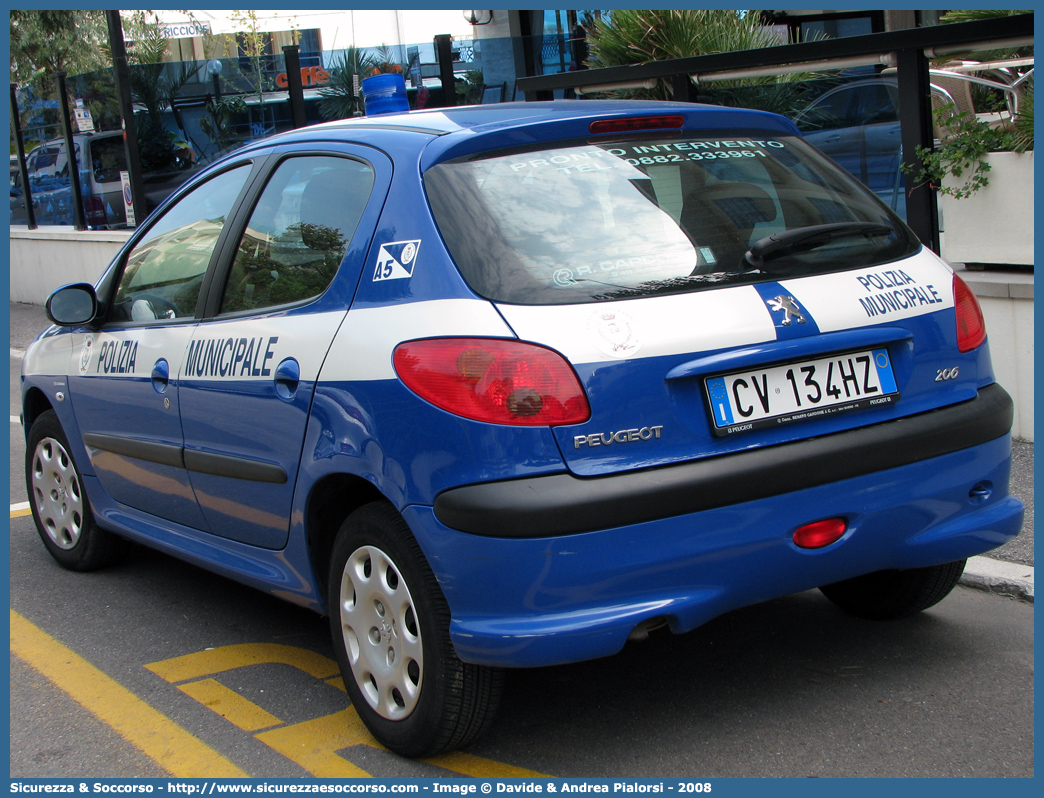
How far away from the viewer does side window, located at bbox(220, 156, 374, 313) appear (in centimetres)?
331

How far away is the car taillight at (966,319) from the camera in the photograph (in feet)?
10.4

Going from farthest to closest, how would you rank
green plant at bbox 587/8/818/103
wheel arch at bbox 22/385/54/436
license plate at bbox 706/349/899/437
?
green plant at bbox 587/8/818/103, wheel arch at bbox 22/385/54/436, license plate at bbox 706/349/899/437

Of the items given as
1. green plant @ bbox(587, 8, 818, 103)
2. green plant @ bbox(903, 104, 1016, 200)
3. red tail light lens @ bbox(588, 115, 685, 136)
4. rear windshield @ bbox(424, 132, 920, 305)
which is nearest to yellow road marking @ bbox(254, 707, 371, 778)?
rear windshield @ bbox(424, 132, 920, 305)

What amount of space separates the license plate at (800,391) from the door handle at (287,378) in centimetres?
121

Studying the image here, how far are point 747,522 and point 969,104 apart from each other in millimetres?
4593

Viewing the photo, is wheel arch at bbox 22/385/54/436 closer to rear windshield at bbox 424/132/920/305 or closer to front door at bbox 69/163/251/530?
front door at bbox 69/163/251/530

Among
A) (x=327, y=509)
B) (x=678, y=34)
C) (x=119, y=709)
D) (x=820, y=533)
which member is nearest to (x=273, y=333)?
(x=327, y=509)

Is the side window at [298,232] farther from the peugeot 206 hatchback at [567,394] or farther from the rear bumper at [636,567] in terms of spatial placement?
the rear bumper at [636,567]

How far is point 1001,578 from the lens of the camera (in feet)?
13.3

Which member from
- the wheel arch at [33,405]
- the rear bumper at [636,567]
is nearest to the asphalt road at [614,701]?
the rear bumper at [636,567]

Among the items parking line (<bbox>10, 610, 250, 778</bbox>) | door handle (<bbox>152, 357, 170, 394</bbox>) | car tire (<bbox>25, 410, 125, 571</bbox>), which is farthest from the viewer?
car tire (<bbox>25, 410, 125, 571</bbox>)

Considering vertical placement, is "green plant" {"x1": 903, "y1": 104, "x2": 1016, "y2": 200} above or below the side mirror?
above

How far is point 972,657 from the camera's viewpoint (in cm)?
351

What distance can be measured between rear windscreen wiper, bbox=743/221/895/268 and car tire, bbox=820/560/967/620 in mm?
1114
